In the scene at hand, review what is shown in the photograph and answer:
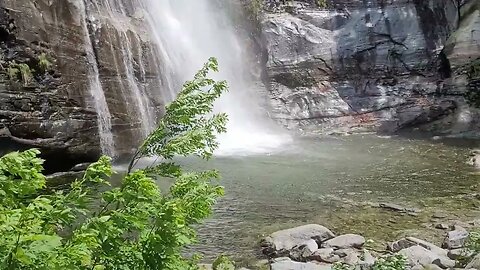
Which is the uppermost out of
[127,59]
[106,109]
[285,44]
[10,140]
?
[285,44]

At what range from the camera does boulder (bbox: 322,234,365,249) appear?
7761 mm

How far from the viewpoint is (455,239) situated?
300 inches

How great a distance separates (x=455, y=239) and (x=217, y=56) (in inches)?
733

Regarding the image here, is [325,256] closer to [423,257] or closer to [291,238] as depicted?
[291,238]

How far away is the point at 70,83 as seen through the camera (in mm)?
13469

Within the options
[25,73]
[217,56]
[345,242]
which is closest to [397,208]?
[345,242]

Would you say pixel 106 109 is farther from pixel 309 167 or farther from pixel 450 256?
pixel 450 256

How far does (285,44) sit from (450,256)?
1906 centimetres

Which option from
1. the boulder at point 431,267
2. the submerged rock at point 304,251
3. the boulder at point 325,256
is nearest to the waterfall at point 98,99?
the submerged rock at point 304,251

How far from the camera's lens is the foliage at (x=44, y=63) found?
41.4 feet

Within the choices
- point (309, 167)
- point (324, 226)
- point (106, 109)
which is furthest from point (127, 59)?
point (324, 226)

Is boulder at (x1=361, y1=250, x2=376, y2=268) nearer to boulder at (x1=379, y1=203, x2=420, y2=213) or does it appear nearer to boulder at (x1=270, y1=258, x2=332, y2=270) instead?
boulder at (x1=270, y1=258, x2=332, y2=270)

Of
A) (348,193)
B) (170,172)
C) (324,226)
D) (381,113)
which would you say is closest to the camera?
(170,172)

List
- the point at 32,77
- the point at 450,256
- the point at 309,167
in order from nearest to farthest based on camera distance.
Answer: the point at 450,256 → the point at 32,77 → the point at 309,167
